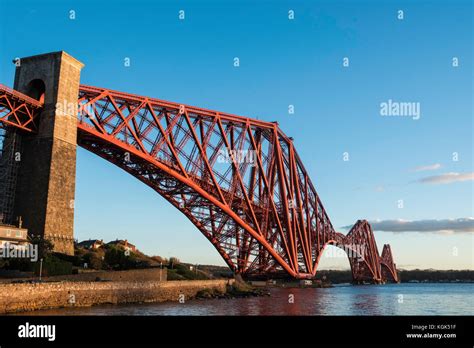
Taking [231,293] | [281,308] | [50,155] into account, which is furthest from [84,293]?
[231,293]

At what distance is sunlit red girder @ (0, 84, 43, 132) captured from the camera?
130 feet

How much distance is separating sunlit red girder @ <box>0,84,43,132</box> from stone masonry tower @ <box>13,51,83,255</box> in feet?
2.41

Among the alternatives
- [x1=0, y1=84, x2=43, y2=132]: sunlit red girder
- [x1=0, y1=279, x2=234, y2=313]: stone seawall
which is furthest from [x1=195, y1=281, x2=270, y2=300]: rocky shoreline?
Answer: [x1=0, y1=84, x2=43, y2=132]: sunlit red girder

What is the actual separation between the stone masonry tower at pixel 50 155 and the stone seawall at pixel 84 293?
267 inches

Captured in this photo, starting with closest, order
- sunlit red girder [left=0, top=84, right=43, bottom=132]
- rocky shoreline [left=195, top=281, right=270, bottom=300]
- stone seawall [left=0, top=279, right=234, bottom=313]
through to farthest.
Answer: stone seawall [left=0, top=279, right=234, bottom=313] → sunlit red girder [left=0, top=84, right=43, bottom=132] → rocky shoreline [left=195, top=281, right=270, bottom=300]

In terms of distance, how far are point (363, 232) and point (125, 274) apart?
130 metres

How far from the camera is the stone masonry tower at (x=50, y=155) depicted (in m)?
39.9

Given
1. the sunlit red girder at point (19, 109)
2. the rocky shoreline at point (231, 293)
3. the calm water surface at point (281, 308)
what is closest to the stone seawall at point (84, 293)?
the calm water surface at point (281, 308)

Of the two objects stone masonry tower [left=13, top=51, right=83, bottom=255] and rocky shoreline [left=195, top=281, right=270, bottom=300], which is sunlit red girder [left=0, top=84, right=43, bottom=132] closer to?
stone masonry tower [left=13, top=51, right=83, bottom=255]

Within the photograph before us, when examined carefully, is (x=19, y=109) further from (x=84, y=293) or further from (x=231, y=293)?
(x=231, y=293)

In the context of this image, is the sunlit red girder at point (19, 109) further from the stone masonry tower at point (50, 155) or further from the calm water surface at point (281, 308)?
the calm water surface at point (281, 308)

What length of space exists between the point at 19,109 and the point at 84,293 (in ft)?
58.5
